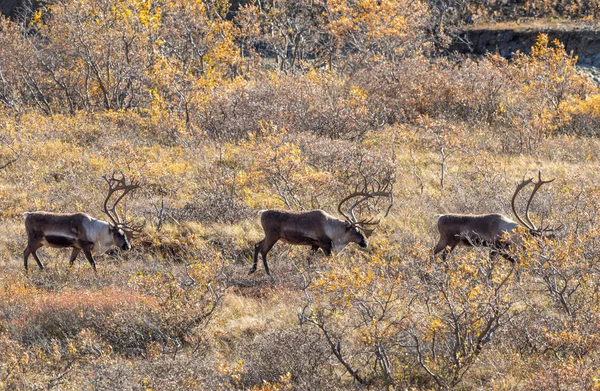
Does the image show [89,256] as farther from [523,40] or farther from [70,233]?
[523,40]

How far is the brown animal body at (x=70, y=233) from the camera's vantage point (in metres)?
11.9

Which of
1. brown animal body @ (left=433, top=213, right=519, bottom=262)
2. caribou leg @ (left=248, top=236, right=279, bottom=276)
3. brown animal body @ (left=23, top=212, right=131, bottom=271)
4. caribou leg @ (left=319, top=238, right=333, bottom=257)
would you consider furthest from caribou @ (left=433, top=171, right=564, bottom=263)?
brown animal body @ (left=23, top=212, right=131, bottom=271)

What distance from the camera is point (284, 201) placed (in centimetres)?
1427

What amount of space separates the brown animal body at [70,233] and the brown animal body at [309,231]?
2.44 meters

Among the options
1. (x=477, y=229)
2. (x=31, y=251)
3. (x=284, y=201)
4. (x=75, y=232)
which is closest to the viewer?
(x=477, y=229)

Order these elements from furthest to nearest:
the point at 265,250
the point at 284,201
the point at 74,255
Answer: the point at 284,201, the point at 74,255, the point at 265,250

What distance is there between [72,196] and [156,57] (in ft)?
29.2

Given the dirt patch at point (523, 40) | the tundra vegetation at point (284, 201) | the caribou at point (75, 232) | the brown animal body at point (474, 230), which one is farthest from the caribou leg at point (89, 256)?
the dirt patch at point (523, 40)

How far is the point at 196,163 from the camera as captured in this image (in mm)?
17281

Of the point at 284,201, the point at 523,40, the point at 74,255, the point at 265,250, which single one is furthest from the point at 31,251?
the point at 523,40

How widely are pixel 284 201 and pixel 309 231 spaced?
288 centimetres

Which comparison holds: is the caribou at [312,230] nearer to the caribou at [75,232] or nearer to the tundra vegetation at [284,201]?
the tundra vegetation at [284,201]

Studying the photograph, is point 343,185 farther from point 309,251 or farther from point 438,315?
point 438,315

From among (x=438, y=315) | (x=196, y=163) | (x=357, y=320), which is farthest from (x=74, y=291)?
(x=196, y=163)
